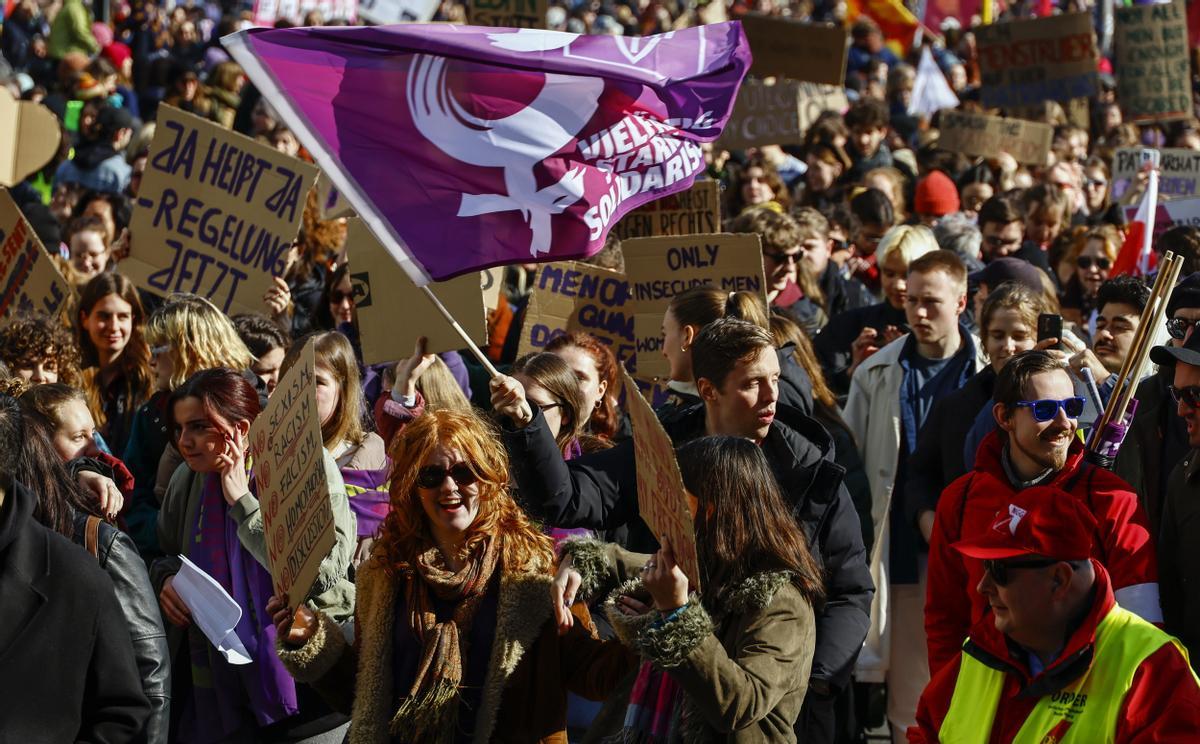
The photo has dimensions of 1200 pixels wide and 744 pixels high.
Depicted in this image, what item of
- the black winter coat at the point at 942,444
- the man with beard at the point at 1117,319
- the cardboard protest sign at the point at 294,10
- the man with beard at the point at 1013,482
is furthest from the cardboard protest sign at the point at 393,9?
the man with beard at the point at 1013,482

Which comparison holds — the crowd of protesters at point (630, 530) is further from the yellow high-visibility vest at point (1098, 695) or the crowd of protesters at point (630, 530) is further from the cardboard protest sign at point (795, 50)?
the cardboard protest sign at point (795, 50)

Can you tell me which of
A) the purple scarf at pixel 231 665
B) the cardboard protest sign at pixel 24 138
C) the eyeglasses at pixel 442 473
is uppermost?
the cardboard protest sign at pixel 24 138

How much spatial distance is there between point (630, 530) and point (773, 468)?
29.1 inches

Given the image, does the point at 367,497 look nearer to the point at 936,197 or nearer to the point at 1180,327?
the point at 1180,327

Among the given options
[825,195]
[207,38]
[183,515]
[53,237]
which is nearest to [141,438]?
[183,515]

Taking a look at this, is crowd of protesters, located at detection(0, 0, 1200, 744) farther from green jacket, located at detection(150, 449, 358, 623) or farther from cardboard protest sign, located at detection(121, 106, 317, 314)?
cardboard protest sign, located at detection(121, 106, 317, 314)

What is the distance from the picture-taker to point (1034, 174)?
48.3 feet

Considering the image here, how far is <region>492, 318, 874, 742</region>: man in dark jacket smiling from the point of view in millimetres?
4941

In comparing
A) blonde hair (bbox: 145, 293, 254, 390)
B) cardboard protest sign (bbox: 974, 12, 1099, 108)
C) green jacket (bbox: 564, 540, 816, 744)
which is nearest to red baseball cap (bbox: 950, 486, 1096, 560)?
green jacket (bbox: 564, 540, 816, 744)

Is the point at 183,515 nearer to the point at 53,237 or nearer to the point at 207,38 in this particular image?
the point at 53,237

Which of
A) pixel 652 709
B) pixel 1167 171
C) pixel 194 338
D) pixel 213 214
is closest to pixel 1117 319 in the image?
pixel 652 709

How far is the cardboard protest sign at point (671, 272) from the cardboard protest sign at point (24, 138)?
4.48m

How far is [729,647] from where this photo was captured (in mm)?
4422

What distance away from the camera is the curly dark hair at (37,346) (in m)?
7.14
